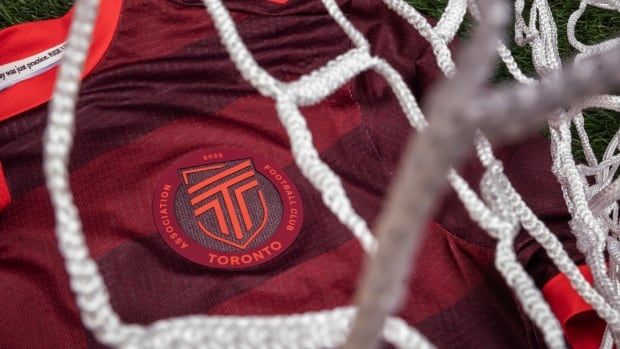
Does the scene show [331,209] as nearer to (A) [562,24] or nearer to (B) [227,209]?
(B) [227,209]

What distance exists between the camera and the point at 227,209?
1.73ft

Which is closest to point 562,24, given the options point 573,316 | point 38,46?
point 573,316

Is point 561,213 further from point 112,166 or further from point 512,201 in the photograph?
point 112,166

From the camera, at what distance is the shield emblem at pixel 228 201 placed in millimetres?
521

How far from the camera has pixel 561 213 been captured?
547 millimetres

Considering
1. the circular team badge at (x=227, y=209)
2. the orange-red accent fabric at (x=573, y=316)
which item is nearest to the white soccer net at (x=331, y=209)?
the orange-red accent fabric at (x=573, y=316)

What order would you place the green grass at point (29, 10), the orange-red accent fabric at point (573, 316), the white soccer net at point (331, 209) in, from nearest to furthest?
the white soccer net at point (331, 209)
the orange-red accent fabric at point (573, 316)
the green grass at point (29, 10)

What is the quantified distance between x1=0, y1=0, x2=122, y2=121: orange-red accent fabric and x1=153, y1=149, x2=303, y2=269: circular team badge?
0.39 feet

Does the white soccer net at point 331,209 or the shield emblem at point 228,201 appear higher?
the white soccer net at point 331,209

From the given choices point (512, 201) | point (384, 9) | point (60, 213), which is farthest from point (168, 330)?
point (384, 9)

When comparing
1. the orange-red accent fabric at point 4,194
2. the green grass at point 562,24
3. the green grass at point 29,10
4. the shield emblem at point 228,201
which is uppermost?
the green grass at point 562,24

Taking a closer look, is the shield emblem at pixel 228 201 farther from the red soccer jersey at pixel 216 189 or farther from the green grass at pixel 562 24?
the green grass at pixel 562 24

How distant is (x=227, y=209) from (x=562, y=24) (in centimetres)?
44

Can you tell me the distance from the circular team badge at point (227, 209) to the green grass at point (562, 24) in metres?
0.27
